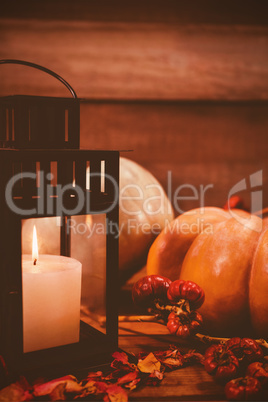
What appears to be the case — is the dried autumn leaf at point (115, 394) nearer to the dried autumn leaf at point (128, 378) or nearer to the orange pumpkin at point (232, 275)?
the dried autumn leaf at point (128, 378)

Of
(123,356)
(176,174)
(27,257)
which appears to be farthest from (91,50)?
(123,356)

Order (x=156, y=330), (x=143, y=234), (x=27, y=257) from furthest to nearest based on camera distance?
1. (x=143, y=234)
2. (x=156, y=330)
3. (x=27, y=257)

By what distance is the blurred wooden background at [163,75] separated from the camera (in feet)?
4.38

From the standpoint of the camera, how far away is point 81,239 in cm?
101

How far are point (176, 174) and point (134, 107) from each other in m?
0.23

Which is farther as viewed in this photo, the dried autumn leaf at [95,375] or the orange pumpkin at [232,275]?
the orange pumpkin at [232,275]

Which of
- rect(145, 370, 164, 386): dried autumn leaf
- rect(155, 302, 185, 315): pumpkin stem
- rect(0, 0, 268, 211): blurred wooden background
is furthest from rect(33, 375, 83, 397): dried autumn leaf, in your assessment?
rect(0, 0, 268, 211): blurred wooden background

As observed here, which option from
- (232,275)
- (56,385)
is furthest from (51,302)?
(232,275)

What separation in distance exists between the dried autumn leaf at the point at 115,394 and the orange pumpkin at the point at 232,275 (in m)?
0.27

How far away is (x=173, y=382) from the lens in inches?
28.4

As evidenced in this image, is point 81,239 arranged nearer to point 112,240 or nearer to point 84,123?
point 112,240

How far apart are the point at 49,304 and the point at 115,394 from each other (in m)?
0.16

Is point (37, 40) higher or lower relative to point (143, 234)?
higher

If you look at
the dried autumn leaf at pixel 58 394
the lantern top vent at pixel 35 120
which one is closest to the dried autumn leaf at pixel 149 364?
the dried autumn leaf at pixel 58 394
